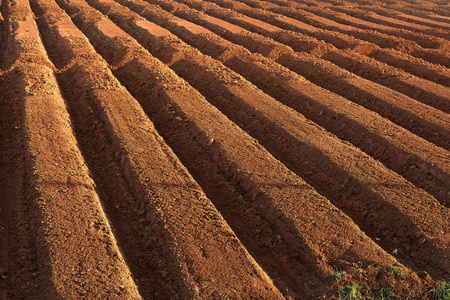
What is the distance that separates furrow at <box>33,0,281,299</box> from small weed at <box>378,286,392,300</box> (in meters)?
1.29

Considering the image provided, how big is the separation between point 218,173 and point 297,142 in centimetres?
202

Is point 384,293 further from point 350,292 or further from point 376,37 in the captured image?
point 376,37

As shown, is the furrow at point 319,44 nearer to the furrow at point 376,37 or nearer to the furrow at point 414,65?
the furrow at point 414,65

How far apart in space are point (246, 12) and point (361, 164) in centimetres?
1673

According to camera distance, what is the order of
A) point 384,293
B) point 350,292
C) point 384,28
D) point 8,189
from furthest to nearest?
point 384,28, point 8,189, point 384,293, point 350,292

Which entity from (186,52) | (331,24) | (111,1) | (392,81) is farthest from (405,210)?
(111,1)

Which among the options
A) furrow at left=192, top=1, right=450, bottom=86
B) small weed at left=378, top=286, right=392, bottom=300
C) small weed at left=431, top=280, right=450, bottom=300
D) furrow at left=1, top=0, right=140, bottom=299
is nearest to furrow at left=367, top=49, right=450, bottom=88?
furrow at left=192, top=1, right=450, bottom=86

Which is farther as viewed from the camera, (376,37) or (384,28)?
(384,28)

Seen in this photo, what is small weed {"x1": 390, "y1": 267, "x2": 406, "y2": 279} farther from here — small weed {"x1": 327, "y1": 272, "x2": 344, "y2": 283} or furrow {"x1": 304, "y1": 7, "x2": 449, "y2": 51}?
furrow {"x1": 304, "y1": 7, "x2": 449, "y2": 51}

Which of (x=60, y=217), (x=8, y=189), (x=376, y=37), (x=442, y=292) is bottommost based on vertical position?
(x=8, y=189)

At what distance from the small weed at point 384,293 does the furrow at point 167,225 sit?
50.8 inches

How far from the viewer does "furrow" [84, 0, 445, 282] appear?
7.21 meters

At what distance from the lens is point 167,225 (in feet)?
19.9

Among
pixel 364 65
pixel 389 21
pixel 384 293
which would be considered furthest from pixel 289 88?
pixel 389 21
